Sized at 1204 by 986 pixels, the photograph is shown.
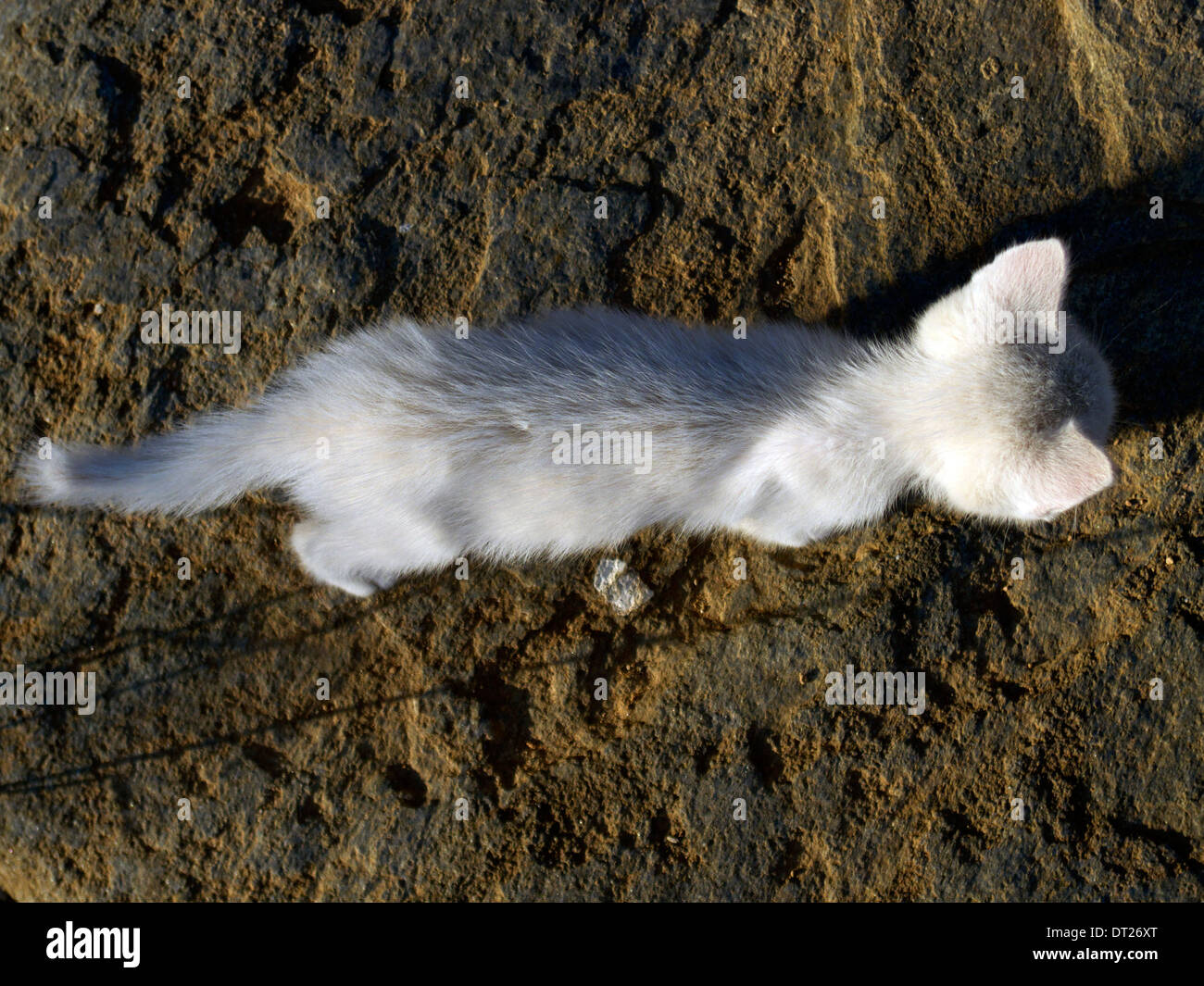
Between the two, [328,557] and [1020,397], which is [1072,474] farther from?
[328,557]

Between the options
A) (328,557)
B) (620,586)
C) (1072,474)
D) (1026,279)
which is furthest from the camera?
(620,586)

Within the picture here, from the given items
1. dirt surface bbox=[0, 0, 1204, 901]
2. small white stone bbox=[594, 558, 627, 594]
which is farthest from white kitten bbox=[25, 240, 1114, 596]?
dirt surface bbox=[0, 0, 1204, 901]

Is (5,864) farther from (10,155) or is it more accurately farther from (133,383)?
(10,155)

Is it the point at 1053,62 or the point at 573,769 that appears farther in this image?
the point at 1053,62

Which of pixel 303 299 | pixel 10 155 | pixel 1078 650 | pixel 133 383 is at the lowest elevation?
pixel 1078 650

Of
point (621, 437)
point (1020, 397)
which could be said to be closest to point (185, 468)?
point (621, 437)

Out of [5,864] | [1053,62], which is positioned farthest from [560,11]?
[5,864]

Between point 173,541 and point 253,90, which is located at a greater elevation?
point 253,90
